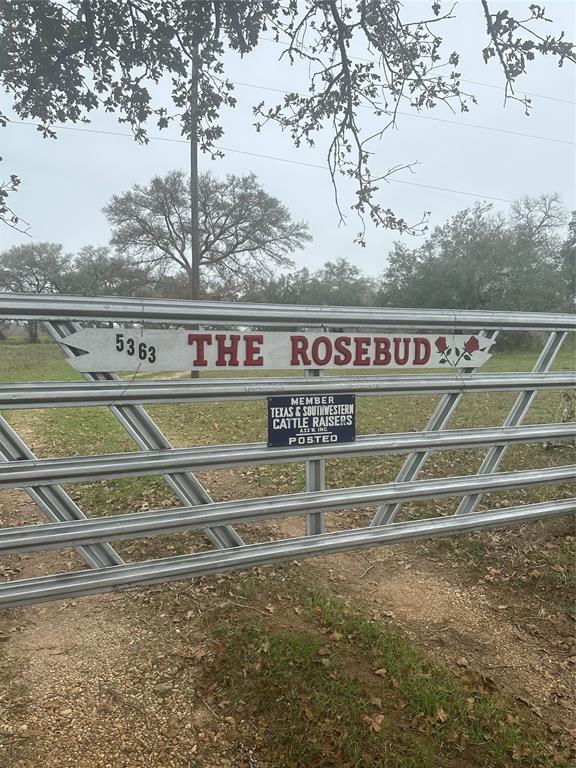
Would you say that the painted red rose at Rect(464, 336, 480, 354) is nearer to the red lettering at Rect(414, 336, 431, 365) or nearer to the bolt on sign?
the bolt on sign

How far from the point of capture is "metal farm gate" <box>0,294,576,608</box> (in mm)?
Answer: 1992

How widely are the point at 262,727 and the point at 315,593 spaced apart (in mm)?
916

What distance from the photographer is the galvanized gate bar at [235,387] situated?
1916mm

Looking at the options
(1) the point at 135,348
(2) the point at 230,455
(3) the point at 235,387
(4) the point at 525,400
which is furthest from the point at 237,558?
(4) the point at 525,400

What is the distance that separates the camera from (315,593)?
2750mm

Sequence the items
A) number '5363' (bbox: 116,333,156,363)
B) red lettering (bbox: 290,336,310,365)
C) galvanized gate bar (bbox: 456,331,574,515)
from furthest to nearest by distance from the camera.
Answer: galvanized gate bar (bbox: 456,331,574,515)
red lettering (bbox: 290,336,310,365)
number '5363' (bbox: 116,333,156,363)

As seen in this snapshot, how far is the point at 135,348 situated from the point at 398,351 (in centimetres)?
132

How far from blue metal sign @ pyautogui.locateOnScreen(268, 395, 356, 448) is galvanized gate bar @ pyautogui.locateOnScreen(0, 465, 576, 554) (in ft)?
0.95

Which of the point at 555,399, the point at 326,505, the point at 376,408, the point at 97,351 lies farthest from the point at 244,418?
the point at 555,399

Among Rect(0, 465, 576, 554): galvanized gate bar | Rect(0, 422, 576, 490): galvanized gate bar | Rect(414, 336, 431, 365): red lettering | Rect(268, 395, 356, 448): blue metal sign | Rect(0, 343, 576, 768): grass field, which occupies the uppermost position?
Rect(414, 336, 431, 365): red lettering

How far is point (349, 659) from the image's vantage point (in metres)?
2.24

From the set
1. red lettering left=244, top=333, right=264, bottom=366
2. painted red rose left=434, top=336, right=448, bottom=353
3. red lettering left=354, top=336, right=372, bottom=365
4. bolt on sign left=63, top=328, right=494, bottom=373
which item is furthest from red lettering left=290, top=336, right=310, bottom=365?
painted red rose left=434, top=336, right=448, bottom=353

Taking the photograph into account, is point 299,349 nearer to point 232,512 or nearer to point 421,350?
point 421,350

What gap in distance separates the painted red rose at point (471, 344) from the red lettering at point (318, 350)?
0.83 m
